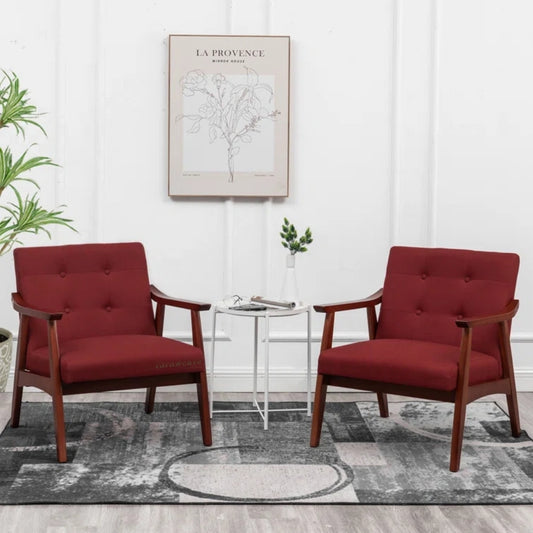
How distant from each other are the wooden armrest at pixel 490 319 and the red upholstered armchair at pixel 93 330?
1.09 m

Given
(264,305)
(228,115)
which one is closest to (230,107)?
(228,115)

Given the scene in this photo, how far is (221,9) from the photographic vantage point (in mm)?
4836

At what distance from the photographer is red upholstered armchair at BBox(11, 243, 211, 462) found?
3.69 meters

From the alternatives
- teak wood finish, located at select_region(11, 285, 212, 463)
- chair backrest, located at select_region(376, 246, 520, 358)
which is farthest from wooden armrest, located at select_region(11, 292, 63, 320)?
chair backrest, located at select_region(376, 246, 520, 358)

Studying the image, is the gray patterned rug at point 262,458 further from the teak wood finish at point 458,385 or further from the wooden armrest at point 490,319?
the wooden armrest at point 490,319

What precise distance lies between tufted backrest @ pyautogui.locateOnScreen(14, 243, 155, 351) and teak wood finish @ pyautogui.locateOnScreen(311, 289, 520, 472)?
2.99 ft

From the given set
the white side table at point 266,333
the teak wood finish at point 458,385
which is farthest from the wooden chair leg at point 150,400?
the teak wood finish at point 458,385

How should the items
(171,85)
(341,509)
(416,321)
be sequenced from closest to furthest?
(341,509) < (416,321) < (171,85)

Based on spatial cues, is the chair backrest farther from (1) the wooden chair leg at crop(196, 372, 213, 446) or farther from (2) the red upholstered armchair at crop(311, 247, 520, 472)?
(1) the wooden chair leg at crop(196, 372, 213, 446)

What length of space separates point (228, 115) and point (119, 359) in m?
1.67

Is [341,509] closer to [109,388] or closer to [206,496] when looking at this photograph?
[206,496]

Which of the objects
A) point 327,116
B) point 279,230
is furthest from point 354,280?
point 327,116

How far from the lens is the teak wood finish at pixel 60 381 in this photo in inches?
144

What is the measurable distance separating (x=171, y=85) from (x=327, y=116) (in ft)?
2.77
